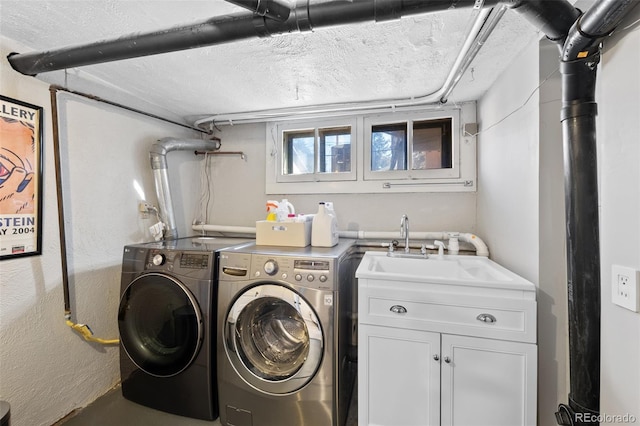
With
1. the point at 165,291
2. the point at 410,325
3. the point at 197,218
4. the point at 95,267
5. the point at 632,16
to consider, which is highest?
the point at 632,16

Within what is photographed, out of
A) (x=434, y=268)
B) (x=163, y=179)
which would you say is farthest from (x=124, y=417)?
(x=434, y=268)

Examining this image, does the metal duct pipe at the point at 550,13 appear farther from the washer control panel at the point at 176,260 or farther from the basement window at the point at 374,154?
the washer control panel at the point at 176,260

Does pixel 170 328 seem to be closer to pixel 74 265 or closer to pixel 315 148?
pixel 74 265

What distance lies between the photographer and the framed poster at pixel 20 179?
1.29 m

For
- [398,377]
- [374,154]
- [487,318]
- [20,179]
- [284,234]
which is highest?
[374,154]

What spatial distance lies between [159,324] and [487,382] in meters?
1.88

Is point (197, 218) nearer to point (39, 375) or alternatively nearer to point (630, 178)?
point (39, 375)

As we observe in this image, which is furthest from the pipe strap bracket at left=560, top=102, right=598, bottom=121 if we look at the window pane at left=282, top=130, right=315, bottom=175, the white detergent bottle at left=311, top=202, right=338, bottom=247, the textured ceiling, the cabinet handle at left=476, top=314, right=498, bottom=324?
the window pane at left=282, top=130, right=315, bottom=175

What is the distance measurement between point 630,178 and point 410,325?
0.99 meters

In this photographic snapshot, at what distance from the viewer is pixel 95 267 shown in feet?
5.65

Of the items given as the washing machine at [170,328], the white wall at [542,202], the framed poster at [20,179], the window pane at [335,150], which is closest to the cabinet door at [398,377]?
the white wall at [542,202]

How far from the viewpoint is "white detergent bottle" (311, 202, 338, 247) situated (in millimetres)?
1803

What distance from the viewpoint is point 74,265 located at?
5.26 feet

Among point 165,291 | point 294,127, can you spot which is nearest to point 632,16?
point 294,127
